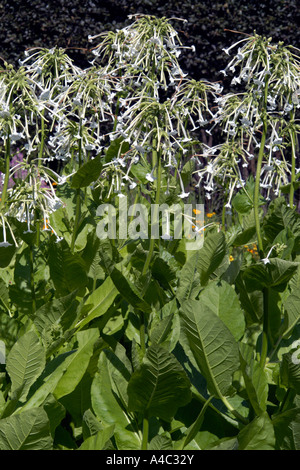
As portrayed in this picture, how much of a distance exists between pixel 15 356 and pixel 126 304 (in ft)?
2.07

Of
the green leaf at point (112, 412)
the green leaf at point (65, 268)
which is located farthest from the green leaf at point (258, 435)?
the green leaf at point (65, 268)

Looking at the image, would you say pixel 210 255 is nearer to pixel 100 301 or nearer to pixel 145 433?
pixel 100 301

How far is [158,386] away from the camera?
1580 millimetres

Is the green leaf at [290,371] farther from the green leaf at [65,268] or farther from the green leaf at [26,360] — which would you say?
the green leaf at [65,268]

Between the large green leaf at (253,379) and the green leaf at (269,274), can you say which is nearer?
the large green leaf at (253,379)

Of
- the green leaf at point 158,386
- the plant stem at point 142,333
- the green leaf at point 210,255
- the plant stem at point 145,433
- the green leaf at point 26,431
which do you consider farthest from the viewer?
the green leaf at point 210,255

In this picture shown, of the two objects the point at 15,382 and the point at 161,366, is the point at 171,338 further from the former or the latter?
the point at 15,382

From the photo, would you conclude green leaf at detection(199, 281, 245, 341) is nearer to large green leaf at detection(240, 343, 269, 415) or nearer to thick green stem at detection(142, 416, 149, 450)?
large green leaf at detection(240, 343, 269, 415)

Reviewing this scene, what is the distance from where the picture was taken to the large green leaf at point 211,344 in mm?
1604

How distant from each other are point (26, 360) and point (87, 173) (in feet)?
2.68

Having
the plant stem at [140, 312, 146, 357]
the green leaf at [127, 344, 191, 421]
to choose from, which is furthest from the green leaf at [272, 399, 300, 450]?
the plant stem at [140, 312, 146, 357]

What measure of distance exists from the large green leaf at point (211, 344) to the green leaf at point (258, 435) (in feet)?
0.70

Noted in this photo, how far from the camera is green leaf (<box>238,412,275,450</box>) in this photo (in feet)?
4.86

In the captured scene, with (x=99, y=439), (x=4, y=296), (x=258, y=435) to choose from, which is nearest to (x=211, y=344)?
(x=258, y=435)
